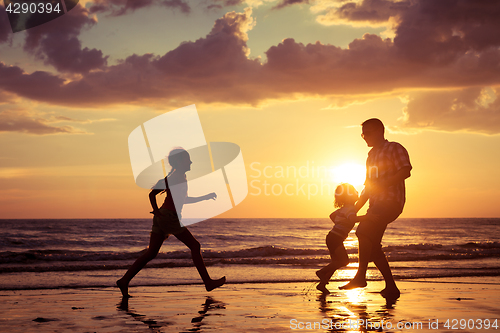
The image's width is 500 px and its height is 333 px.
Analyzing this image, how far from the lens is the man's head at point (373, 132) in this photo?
5191mm

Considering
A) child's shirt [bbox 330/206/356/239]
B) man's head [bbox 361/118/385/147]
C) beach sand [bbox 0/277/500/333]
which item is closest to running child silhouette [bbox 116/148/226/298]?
beach sand [bbox 0/277/500/333]

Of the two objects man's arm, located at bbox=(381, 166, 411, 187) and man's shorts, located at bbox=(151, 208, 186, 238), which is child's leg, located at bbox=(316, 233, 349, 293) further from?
man's shorts, located at bbox=(151, 208, 186, 238)

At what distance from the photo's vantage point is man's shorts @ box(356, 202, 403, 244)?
4.89 m

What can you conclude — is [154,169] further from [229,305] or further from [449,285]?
Answer: [449,285]

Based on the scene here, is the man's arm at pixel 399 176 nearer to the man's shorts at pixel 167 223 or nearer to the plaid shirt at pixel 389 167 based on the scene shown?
the plaid shirt at pixel 389 167

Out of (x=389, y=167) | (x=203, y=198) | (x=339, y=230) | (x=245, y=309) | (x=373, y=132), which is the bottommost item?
(x=245, y=309)

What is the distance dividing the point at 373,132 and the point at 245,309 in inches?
98.8

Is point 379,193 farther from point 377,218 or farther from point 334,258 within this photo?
point 334,258

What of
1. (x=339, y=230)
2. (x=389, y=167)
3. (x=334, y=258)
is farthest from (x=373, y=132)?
(x=334, y=258)

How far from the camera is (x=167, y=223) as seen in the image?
5602 mm

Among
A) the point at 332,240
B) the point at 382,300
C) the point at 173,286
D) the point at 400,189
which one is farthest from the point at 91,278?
the point at 400,189

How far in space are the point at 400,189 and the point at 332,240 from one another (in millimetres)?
1538

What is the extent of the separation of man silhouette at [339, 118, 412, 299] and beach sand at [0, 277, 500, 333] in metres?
0.49

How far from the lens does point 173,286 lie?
7.42m
